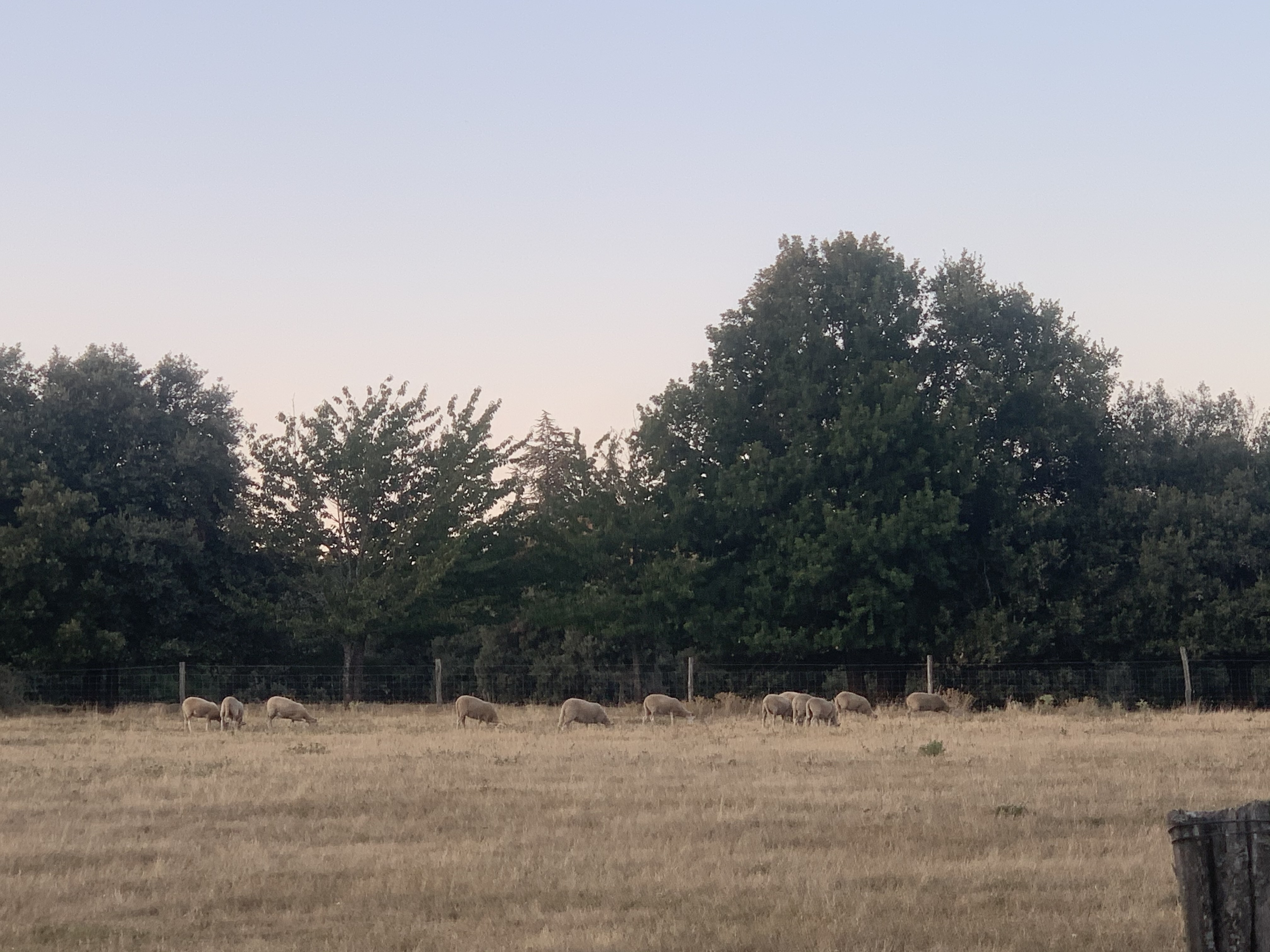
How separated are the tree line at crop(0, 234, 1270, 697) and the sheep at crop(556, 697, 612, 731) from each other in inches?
533

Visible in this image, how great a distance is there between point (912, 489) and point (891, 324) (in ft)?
19.3

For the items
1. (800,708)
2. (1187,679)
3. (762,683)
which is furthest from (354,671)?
(1187,679)

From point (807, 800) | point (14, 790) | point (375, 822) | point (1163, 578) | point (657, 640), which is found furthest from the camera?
point (657, 640)

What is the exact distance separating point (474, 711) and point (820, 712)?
670 centimetres

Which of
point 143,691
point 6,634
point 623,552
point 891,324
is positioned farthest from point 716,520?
point 6,634

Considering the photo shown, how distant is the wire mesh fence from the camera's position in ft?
124

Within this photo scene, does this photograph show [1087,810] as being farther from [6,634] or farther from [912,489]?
[6,634]

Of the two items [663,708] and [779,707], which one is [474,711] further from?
[779,707]

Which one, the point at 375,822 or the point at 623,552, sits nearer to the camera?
the point at 375,822

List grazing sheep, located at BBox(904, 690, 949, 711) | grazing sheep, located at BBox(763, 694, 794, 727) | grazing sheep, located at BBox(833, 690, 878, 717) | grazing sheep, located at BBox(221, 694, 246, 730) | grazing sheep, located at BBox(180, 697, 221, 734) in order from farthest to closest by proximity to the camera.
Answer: grazing sheep, located at BBox(904, 690, 949, 711) < grazing sheep, located at BBox(833, 690, 878, 717) < grazing sheep, located at BBox(763, 694, 794, 727) < grazing sheep, located at BBox(180, 697, 221, 734) < grazing sheep, located at BBox(221, 694, 246, 730)

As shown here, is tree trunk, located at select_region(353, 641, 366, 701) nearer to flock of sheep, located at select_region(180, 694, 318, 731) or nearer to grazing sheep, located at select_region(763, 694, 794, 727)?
flock of sheep, located at select_region(180, 694, 318, 731)

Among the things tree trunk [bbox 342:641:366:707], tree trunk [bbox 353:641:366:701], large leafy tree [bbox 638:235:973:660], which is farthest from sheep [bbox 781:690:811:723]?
tree trunk [bbox 353:641:366:701]

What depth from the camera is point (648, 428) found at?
43.3 metres

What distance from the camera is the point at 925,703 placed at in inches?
1198
